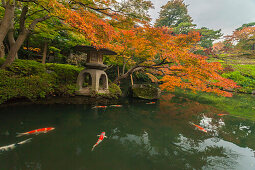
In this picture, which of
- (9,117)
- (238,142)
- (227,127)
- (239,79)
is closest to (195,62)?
(227,127)

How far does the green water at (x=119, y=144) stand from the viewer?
2305 millimetres

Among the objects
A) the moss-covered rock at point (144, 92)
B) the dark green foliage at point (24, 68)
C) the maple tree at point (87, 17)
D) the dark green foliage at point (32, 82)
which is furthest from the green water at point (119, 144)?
the moss-covered rock at point (144, 92)

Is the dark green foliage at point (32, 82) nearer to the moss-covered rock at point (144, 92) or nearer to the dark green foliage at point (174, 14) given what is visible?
the moss-covered rock at point (144, 92)

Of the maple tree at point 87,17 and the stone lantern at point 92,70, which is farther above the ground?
the maple tree at point 87,17

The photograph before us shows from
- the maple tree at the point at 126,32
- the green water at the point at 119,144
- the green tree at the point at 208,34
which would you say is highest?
the green tree at the point at 208,34

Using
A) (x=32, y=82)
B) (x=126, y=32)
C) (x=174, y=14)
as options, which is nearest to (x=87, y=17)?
(x=126, y=32)

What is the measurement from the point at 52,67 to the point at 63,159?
20.4ft

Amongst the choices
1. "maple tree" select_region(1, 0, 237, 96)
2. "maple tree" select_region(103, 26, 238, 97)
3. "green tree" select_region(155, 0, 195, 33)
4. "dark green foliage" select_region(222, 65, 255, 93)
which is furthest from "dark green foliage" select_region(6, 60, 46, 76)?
"green tree" select_region(155, 0, 195, 33)

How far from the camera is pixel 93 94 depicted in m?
6.95

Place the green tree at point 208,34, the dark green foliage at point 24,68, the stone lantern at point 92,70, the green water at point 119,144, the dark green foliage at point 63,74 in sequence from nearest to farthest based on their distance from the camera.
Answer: the green water at point 119,144 → the dark green foliage at point 24,68 → the dark green foliage at point 63,74 → the stone lantern at point 92,70 → the green tree at point 208,34

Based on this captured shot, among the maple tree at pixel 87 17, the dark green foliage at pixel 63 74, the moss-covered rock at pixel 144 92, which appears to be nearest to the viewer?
the maple tree at pixel 87 17

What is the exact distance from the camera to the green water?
7.56 ft

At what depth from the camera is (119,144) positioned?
304 centimetres

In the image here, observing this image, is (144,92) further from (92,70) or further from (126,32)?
(126,32)
